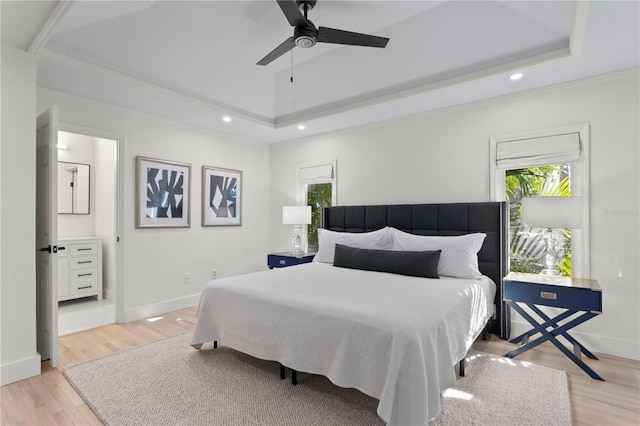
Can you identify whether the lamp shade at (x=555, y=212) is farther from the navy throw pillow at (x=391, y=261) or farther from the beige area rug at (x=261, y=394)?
the beige area rug at (x=261, y=394)

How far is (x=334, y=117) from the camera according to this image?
413 centimetres

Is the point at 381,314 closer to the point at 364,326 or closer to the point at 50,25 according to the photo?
the point at 364,326

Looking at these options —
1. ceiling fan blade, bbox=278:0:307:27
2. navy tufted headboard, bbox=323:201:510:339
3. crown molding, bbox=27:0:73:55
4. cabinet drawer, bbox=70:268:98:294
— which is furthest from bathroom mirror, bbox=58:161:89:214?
ceiling fan blade, bbox=278:0:307:27

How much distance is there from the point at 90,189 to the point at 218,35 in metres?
3.53

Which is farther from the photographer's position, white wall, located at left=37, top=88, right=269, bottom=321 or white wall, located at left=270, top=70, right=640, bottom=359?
white wall, located at left=37, top=88, right=269, bottom=321

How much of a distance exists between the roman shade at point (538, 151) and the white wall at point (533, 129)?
0.42ft

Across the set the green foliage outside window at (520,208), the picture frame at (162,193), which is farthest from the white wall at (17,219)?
the green foliage outside window at (520,208)

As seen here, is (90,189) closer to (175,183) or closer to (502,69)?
(175,183)

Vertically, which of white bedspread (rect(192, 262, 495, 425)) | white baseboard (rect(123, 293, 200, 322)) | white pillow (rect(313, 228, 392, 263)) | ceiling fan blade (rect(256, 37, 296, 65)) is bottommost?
white baseboard (rect(123, 293, 200, 322))

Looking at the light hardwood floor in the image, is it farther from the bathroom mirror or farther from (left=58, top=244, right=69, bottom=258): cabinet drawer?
the bathroom mirror

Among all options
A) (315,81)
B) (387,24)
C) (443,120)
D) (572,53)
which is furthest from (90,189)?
(572,53)

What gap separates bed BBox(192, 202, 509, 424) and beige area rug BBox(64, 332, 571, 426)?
0.24m

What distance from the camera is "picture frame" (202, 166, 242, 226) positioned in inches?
181

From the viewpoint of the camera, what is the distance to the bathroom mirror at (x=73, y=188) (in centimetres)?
491
